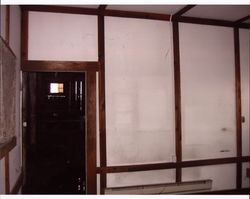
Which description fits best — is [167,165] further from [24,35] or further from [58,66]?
[24,35]

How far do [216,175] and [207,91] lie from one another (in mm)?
1300

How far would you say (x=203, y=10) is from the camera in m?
3.68

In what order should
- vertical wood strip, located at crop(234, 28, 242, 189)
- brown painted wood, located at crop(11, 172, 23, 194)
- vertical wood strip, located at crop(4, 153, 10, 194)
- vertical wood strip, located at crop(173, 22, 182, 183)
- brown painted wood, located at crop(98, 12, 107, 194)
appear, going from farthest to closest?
vertical wood strip, located at crop(234, 28, 242, 189) < vertical wood strip, located at crop(173, 22, 182, 183) < brown painted wood, located at crop(98, 12, 107, 194) < brown painted wood, located at crop(11, 172, 23, 194) < vertical wood strip, located at crop(4, 153, 10, 194)

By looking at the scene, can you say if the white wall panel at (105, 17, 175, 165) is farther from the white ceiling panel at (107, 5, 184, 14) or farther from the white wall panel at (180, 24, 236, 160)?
the white wall panel at (180, 24, 236, 160)

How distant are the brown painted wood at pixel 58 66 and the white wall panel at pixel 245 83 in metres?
2.35

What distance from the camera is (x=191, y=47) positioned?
392 cm

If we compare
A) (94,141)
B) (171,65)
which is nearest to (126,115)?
(94,141)

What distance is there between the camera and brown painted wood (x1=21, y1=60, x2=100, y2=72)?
3.35 meters

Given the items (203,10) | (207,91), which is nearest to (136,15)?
(203,10)

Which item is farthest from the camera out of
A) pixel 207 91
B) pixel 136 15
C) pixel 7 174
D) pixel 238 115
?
pixel 238 115

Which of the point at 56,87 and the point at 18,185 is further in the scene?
the point at 56,87

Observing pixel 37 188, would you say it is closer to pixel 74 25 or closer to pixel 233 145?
pixel 74 25

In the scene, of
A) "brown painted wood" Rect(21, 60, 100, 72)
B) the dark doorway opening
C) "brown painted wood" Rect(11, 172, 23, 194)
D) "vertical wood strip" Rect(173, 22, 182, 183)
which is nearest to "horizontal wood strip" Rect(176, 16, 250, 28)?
"vertical wood strip" Rect(173, 22, 182, 183)

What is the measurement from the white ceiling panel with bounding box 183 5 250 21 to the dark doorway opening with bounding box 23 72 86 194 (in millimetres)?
1853
